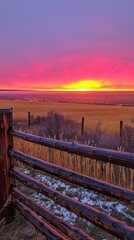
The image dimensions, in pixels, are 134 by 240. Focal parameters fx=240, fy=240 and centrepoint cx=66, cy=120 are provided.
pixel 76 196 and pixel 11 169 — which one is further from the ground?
pixel 11 169

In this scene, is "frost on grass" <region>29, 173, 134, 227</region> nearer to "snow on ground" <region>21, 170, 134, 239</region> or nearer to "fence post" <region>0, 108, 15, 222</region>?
"snow on ground" <region>21, 170, 134, 239</region>

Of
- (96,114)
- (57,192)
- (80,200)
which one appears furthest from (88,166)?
(96,114)

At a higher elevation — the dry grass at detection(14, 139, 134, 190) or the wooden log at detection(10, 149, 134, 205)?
the wooden log at detection(10, 149, 134, 205)

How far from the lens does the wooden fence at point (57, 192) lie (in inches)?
67.2

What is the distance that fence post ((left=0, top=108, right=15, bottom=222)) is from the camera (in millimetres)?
2675

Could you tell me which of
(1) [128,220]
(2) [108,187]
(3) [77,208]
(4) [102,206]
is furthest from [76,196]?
(2) [108,187]

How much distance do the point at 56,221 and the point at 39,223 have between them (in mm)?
339

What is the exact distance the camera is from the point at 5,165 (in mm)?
2797

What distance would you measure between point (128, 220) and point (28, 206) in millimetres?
1643

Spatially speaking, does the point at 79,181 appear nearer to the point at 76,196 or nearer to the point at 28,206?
the point at 28,206

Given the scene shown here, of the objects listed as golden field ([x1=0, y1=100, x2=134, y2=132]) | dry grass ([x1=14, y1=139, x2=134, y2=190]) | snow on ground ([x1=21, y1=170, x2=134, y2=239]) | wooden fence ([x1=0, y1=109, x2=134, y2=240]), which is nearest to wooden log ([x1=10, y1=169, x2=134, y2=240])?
wooden fence ([x1=0, y1=109, x2=134, y2=240])

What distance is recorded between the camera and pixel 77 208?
6.81 ft

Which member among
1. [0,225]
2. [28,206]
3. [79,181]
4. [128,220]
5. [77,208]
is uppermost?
[79,181]

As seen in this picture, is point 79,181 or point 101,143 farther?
point 101,143
